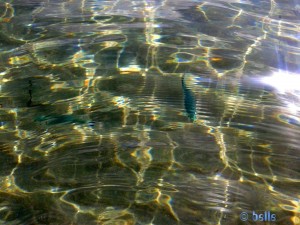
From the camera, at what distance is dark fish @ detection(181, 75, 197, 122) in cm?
A: 394

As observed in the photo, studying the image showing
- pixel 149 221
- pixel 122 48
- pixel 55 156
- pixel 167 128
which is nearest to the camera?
pixel 149 221

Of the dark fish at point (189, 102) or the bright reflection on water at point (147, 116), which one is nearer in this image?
the bright reflection on water at point (147, 116)

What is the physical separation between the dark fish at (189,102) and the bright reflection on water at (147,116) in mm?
15

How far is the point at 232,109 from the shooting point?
4.05 meters

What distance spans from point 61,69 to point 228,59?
1882 millimetres

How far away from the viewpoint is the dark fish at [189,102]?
394 cm

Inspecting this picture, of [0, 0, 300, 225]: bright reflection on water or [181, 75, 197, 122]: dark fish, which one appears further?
[181, 75, 197, 122]: dark fish

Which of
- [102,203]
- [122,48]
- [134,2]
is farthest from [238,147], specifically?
[134,2]

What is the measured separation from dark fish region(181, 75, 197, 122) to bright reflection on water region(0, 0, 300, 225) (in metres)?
0.01

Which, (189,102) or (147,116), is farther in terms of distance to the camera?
(189,102)

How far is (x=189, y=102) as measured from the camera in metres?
4.10

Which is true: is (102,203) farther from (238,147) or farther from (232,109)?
(232,109)

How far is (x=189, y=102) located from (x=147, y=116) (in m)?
0.46

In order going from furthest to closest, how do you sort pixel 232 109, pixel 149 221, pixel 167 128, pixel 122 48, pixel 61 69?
1. pixel 122 48
2. pixel 61 69
3. pixel 232 109
4. pixel 167 128
5. pixel 149 221
